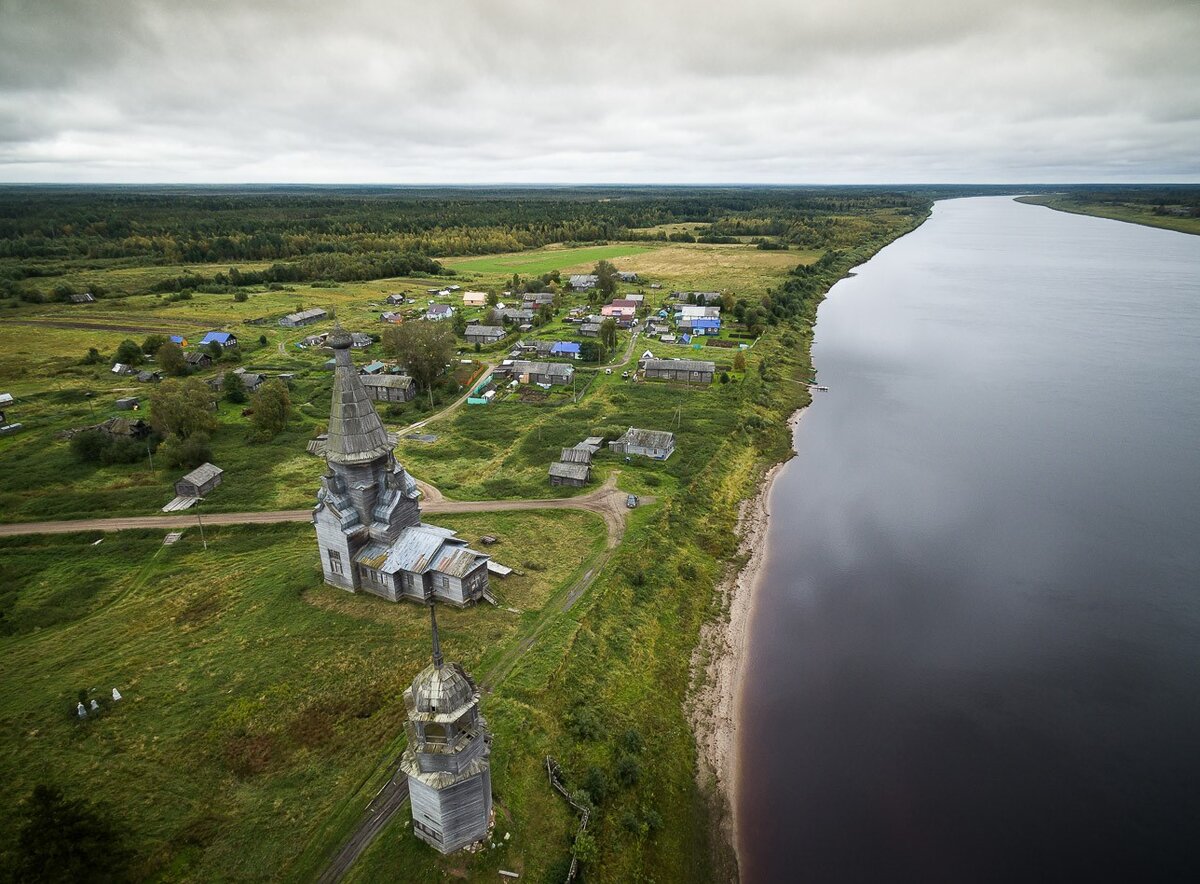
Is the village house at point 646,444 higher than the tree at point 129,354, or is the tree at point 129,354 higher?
the tree at point 129,354

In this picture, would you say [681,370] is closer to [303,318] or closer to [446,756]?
[446,756]

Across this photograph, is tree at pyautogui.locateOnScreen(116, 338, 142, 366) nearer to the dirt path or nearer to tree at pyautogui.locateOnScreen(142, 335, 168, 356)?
tree at pyautogui.locateOnScreen(142, 335, 168, 356)

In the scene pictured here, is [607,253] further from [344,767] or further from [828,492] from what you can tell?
[344,767]

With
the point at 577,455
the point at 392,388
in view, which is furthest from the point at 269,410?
the point at 577,455

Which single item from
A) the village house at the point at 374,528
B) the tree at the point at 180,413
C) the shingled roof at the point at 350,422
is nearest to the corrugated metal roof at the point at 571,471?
the village house at the point at 374,528

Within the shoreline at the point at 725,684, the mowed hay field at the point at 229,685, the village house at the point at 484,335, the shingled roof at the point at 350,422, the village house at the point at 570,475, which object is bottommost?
the shoreline at the point at 725,684

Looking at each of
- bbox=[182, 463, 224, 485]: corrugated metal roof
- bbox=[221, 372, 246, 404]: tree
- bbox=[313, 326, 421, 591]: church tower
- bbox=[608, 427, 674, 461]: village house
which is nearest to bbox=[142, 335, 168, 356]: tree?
bbox=[221, 372, 246, 404]: tree

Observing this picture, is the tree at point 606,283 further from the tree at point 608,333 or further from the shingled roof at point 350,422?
the shingled roof at point 350,422

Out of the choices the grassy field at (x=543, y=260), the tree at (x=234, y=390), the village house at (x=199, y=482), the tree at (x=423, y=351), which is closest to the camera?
the village house at (x=199, y=482)
